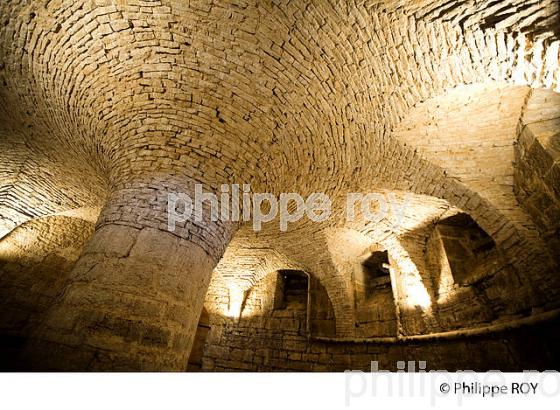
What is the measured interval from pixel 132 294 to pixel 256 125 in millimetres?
2466

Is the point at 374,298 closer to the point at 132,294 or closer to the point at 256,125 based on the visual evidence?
the point at 256,125

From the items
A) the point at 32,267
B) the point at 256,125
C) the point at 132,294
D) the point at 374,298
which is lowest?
the point at 132,294

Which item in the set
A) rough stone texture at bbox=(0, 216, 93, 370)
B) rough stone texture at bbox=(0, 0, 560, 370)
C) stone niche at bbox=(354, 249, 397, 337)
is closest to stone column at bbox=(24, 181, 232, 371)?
rough stone texture at bbox=(0, 0, 560, 370)

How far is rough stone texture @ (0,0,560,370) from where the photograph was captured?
2.85 m

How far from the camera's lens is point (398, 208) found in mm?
5570

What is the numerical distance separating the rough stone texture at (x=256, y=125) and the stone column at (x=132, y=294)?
0.01 meters

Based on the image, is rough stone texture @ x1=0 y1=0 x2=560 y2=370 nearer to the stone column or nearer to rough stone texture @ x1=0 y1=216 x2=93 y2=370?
the stone column

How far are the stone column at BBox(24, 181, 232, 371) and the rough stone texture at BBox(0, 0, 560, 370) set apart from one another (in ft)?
0.05

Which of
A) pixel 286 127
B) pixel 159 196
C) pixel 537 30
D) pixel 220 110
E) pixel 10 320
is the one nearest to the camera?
pixel 537 30

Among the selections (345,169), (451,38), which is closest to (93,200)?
(345,169)

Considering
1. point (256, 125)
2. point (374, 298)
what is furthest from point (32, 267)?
point (374, 298)

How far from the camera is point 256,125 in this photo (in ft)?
13.0

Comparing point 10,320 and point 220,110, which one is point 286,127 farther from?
point 10,320
